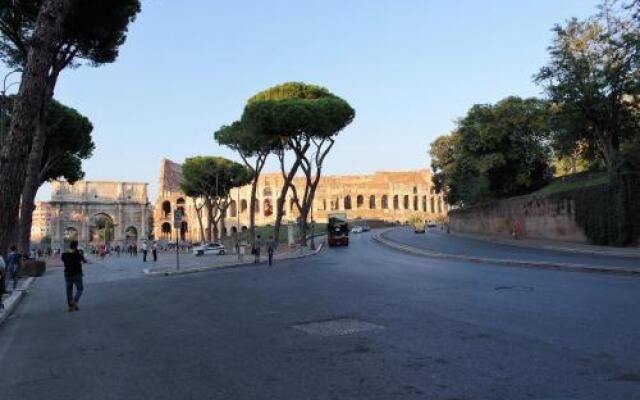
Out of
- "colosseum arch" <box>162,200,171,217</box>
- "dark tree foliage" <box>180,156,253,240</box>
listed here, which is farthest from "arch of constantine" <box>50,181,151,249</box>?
"dark tree foliage" <box>180,156,253,240</box>

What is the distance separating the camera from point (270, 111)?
43.0 m

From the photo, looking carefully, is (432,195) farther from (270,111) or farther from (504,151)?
(270,111)

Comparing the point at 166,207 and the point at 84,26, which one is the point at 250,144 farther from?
the point at 166,207

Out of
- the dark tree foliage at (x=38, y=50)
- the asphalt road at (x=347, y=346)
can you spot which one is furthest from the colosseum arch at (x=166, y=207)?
the asphalt road at (x=347, y=346)

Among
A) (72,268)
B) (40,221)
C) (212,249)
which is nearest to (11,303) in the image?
(72,268)

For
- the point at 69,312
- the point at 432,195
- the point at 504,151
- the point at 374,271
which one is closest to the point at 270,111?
the point at 504,151

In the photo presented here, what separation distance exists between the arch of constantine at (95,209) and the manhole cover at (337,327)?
94.1 metres

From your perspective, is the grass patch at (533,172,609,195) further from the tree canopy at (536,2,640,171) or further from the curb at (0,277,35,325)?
the curb at (0,277,35,325)

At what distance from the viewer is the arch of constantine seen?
328 ft

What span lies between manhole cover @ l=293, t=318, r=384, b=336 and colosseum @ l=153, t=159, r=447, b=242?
102 meters

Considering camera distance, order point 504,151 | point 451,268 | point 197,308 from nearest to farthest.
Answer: point 197,308 → point 451,268 → point 504,151

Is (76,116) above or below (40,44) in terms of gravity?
above

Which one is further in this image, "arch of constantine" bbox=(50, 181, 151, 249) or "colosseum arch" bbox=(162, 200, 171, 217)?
"colosseum arch" bbox=(162, 200, 171, 217)

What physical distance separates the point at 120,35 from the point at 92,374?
1916 centimetres
